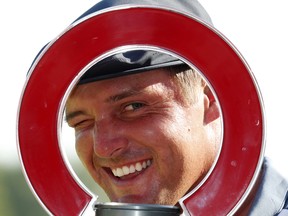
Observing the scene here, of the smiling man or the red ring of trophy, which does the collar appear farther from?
the red ring of trophy

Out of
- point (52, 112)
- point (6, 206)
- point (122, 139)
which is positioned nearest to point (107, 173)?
point (122, 139)

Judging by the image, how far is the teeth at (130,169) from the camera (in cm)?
218

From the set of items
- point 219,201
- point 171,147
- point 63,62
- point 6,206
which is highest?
point 6,206

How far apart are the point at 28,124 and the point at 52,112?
0.15 ft

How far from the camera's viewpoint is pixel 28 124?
77.2 inches

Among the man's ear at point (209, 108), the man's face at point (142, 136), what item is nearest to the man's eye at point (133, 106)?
the man's face at point (142, 136)

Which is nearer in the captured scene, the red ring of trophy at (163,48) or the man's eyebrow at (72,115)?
the red ring of trophy at (163,48)

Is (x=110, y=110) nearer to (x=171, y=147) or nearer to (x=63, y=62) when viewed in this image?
(x=171, y=147)

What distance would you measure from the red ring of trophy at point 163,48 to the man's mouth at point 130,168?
0.23 metres

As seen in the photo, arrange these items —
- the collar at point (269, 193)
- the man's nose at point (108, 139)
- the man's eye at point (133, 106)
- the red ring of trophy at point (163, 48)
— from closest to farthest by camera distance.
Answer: the red ring of trophy at point (163, 48) < the man's nose at point (108, 139) < the man's eye at point (133, 106) < the collar at point (269, 193)

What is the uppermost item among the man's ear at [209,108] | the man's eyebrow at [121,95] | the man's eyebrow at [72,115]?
the man's eyebrow at [72,115]

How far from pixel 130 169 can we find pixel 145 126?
0.10 meters

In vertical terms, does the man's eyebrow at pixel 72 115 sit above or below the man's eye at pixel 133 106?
above

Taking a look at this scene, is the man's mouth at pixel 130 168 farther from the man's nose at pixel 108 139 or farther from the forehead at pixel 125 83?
the forehead at pixel 125 83
